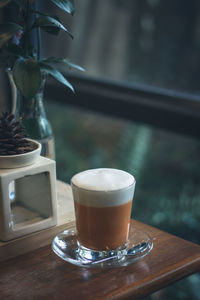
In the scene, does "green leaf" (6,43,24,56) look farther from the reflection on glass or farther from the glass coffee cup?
the reflection on glass

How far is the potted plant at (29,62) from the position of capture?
2.88 feet

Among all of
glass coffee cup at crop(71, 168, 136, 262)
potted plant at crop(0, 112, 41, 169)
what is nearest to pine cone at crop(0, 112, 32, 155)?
potted plant at crop(0, 112, 41, 169)

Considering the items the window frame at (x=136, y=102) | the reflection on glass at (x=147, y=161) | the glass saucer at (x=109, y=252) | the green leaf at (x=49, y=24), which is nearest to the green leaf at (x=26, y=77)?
the green leaf at (x=49, y=24)

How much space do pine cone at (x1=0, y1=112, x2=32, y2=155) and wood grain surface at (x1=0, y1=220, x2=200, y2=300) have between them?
21 centimetres

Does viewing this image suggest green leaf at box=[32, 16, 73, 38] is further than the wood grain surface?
Yes

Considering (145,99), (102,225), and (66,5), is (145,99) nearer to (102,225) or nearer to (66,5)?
(66,5)

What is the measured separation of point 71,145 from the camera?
2129 millimetres

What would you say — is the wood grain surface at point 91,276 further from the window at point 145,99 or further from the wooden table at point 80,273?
the window at point 145,99

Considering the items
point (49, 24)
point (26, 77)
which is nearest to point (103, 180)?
point (26, 77)

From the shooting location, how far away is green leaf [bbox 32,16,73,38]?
0.91 m

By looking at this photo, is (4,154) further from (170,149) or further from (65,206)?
(170,149)

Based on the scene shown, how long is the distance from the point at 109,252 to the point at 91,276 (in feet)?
0.26

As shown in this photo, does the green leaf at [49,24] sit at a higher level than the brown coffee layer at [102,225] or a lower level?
higher

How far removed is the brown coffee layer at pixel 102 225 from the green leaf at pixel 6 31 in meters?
0.35
